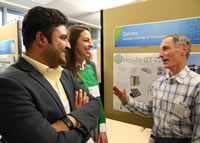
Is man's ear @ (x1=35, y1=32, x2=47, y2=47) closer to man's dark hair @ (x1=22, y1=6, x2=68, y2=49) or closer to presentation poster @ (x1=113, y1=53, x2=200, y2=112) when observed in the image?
man's dark hair @ (x1=22, y1=6, x2=68, y2=49)

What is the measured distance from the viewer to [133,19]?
58.7 inches

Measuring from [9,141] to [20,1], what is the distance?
17.0ft

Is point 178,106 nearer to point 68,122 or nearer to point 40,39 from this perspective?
point 68,122

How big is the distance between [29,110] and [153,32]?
125 cm

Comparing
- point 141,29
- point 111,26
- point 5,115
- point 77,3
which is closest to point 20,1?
point 77,3

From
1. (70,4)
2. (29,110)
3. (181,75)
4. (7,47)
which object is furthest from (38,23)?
(70,4)

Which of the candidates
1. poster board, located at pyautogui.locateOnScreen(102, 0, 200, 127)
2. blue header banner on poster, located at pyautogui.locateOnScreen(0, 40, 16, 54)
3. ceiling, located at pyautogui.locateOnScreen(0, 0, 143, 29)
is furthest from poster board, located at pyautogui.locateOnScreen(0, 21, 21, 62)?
ceiling, located at pyautogui.locateOnScreen(0, 0, 143, 29)

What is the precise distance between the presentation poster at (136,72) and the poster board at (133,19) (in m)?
0.06

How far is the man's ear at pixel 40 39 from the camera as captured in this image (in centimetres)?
88

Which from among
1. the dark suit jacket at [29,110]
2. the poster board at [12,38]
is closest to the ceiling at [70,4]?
the poster board at [12,38]

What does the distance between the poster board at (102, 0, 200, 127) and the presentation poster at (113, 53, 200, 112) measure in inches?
2.2

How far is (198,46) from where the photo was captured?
120 cm

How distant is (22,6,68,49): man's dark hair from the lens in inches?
34.3

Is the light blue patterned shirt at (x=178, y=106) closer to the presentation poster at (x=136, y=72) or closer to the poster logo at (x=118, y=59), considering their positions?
the presentation poster at (x=136, y=72)
